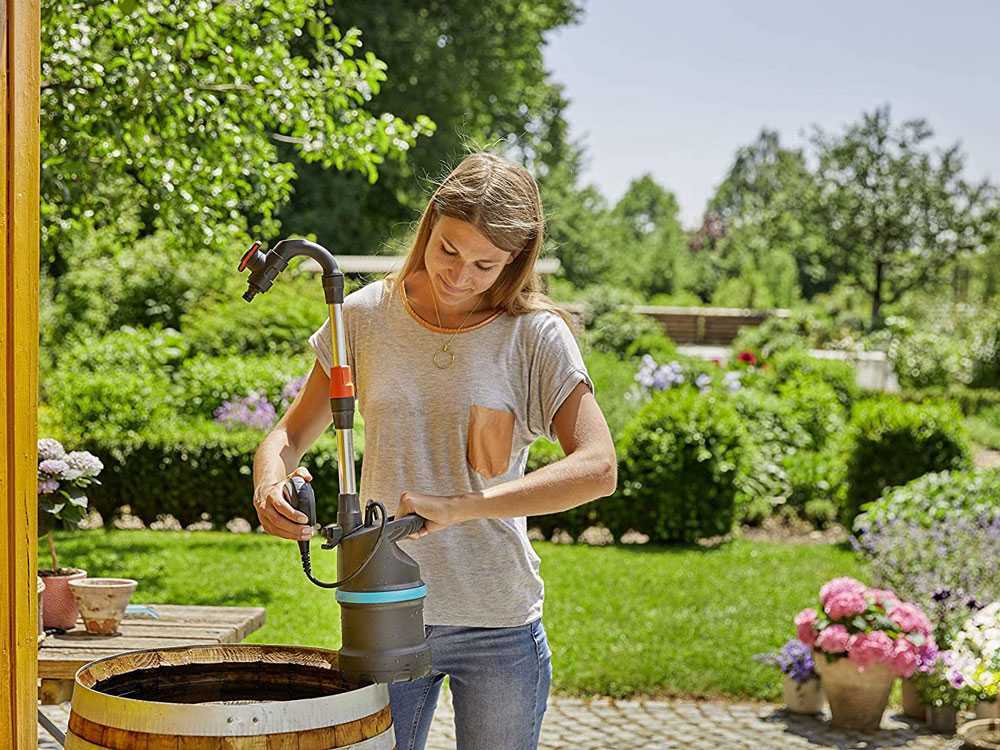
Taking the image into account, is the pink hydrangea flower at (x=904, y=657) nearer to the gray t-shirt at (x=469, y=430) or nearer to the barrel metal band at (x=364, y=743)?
the gray t-shirt at (x=469, y=430)

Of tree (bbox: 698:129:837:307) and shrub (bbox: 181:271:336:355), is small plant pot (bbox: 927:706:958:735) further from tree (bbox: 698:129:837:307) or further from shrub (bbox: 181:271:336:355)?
tree (bbox: 698:129:837:307)

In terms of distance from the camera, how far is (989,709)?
18.1 ft

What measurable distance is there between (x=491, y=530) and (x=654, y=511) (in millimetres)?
7390

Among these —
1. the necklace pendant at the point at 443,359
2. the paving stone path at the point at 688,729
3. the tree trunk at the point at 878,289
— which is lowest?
the paving stone path at the point at 688,729

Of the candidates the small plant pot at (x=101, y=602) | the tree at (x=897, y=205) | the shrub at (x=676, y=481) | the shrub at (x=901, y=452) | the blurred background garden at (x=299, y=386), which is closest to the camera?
the small plant pot at (x=101, y=602)

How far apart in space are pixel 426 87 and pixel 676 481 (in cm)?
1410

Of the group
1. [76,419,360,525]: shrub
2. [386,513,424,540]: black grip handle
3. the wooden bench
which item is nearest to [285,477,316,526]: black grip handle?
[386,513,424,540]: black grip handle

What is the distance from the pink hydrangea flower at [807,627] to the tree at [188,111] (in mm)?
2792

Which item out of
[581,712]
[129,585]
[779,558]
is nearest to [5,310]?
[129,585]

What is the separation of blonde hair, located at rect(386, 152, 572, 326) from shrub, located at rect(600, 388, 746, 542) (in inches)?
287


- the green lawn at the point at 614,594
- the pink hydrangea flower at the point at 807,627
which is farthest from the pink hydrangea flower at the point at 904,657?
the green lawn at the point at 614,594

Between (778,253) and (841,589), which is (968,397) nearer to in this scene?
(841,589)

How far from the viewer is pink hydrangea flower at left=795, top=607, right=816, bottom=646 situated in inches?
229

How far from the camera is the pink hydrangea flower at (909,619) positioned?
18.7 ft
